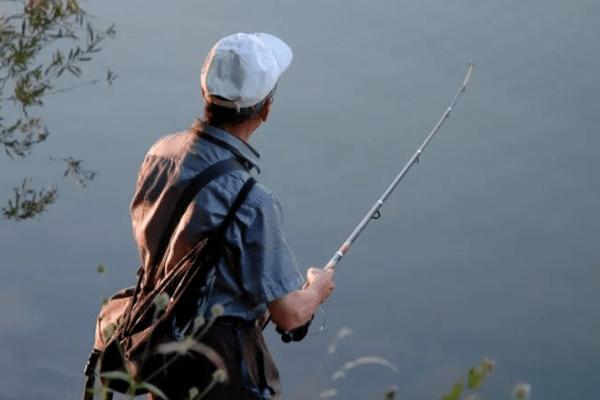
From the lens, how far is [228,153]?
5.01m

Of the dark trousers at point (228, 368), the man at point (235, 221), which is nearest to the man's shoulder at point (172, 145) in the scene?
the man at point (235, 221)

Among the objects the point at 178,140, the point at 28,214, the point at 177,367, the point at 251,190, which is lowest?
the point at 177,367

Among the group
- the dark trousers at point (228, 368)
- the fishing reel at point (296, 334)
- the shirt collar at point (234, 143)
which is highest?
the shirt collar at point (234, 143)

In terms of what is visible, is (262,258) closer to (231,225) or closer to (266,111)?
(231,225)

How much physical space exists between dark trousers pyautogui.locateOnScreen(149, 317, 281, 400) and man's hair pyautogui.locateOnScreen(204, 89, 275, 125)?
678mm

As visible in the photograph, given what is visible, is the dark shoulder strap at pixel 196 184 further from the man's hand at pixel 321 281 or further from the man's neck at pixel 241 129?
the man's hand at pixel 321 281

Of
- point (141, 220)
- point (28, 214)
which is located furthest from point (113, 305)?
point (28, 214)

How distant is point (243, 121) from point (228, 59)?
10.1 inches

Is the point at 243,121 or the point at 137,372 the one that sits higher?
the point at 243,121

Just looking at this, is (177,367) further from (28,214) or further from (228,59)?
(28,214)

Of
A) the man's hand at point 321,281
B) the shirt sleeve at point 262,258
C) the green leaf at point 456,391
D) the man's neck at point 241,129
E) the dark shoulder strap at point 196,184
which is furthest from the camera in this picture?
the man's hand at point 321,281

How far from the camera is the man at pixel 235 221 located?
4855 mm

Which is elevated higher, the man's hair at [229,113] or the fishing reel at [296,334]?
the man's hair at [229,113]

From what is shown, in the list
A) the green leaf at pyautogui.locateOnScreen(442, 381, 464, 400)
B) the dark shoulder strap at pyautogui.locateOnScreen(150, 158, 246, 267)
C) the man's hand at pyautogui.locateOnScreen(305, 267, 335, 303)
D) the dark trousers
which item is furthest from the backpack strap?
the green leaf at pyautogui.locateOnScreen(442, 381, 464, 400)
